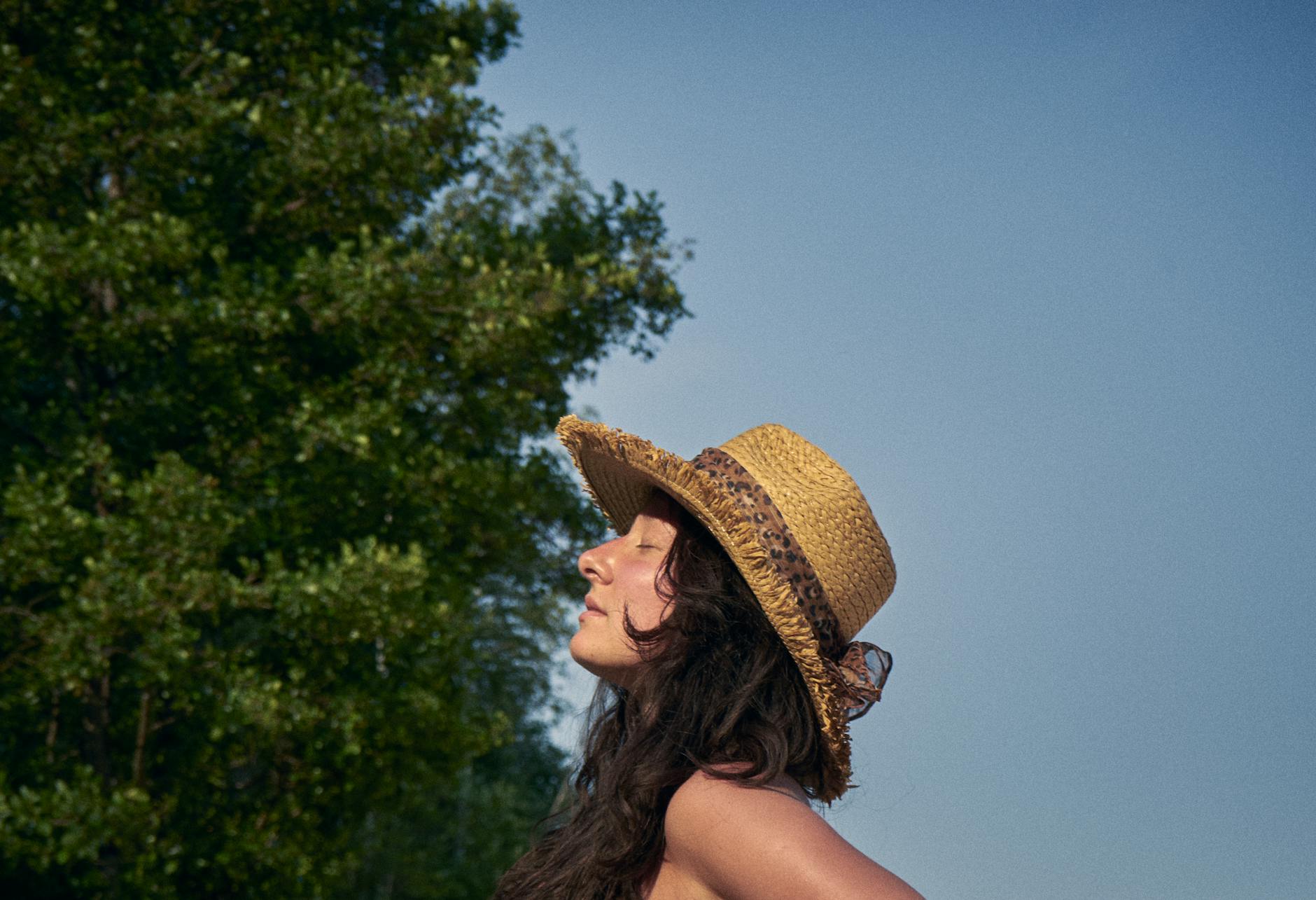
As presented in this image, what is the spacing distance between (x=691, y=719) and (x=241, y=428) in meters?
6.45

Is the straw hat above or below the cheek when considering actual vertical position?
above

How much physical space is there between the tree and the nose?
498 cm

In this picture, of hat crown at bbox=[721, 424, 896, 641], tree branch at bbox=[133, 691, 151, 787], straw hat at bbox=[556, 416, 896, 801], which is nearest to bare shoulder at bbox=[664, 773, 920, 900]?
straw hat at bbox=[556, 416, 896, 801]

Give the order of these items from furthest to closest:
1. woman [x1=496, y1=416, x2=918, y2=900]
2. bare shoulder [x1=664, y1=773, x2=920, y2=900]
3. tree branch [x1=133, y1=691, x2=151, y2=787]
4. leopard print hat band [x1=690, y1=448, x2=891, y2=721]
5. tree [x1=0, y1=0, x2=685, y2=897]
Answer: tree branch [x1=133, y1=691, x2=151, y2=787] → tree [x1=0, y1=0, x2=685, y2=897] → leopard print hat band [x1=690, y1=448, x2=891, y2=721] → woman [x1=496, y1=416, x2=918, y2=900] → bare shoulder [x1=664, y1=773, x2=920, y2=900]

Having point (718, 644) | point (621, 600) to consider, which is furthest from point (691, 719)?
point (621, 600)

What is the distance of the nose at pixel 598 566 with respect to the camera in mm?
2469

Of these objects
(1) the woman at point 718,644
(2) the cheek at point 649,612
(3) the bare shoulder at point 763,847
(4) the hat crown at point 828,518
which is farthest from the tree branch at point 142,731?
(3) the bare shoulder at point 763,847

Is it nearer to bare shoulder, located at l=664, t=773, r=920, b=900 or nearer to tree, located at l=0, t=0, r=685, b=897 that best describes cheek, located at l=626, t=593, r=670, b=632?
bare shoulder, located at l=664, t=773, r=920, b=900

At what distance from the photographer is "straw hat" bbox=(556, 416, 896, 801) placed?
Answer: 2301 millimetres

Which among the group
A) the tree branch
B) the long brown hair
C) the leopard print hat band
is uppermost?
the leopard print hat band

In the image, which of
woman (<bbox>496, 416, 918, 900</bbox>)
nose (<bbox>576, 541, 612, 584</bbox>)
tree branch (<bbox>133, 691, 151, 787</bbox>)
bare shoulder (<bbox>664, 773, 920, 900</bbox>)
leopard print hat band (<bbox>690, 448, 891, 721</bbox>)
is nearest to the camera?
bare shoulder (<bbox>664, 773, 920, 900</bbox>)

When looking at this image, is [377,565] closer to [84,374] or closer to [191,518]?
[191,518]

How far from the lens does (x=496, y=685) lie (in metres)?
14.9

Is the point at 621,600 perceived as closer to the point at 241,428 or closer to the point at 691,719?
the point at 691,719
